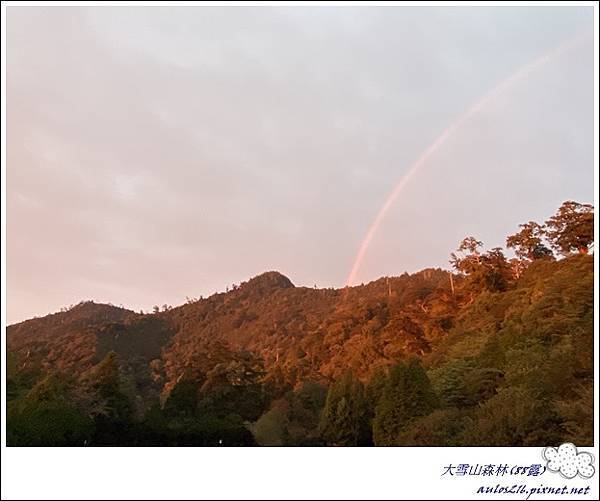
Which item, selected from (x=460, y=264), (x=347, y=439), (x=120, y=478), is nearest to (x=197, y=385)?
(x=347, y=439)

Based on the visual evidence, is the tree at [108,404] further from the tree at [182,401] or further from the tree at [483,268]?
the tree at [483,268]

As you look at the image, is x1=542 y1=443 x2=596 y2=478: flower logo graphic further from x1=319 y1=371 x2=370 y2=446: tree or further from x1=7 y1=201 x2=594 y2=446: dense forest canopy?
x1=319 y1=371 x2=370 y2=446: tree

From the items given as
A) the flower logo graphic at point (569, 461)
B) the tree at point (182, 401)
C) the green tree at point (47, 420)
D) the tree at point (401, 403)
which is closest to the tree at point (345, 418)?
the tree at point (401, 403)

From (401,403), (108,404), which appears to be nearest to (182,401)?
(108,404)

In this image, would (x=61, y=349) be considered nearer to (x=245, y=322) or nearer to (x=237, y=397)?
(x=245, y=322)

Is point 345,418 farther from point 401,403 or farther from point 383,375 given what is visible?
point 383,375

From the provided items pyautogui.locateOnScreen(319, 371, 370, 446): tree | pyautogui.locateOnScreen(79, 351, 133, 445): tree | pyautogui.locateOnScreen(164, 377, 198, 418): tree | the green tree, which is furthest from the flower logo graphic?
pyautogui.locateOnScreen(79, 351, 133, 445): tree
